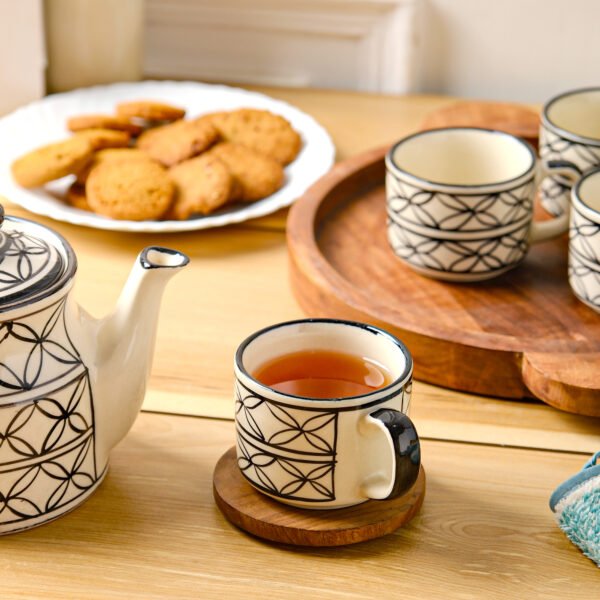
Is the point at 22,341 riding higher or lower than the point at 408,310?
higher

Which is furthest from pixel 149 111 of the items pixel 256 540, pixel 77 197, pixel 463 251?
pixel 256 540

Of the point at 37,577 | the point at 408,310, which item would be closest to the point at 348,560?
the point at 37,577

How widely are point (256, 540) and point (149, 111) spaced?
2.34 ft

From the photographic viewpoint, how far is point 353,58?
150 centimetres

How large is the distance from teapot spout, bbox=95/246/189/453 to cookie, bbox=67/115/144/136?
572mm

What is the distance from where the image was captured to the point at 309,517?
618 mm

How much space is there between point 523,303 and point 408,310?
11 centimetres

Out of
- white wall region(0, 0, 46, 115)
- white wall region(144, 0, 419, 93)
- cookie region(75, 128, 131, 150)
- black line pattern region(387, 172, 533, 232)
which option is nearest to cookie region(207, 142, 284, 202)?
cookie region(75, 128, 131, 150)

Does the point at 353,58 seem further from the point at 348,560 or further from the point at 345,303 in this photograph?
the point at 348,560

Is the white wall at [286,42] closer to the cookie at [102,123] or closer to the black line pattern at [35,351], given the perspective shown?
the cookie at [102,123]

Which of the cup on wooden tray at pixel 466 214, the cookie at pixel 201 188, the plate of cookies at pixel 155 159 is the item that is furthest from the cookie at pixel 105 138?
the cup on wooden tray at pixel 466 214

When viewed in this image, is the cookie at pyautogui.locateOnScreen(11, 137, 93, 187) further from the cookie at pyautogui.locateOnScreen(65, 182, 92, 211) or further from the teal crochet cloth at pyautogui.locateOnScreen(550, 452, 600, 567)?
the teal crochet cloth at pyautogui.locateOnScreen(550, 452, 600, 567)

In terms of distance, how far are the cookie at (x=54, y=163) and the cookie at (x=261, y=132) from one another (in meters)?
0.18

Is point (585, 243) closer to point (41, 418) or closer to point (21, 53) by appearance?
point (41, 418)
